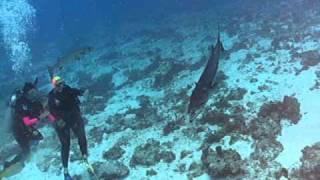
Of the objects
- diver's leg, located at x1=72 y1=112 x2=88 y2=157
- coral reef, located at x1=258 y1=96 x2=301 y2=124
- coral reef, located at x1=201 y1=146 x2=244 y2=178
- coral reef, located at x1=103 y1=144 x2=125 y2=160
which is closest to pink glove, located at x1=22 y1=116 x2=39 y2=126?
diver's leg, located at x1=72 y1=112 x2=88 y2=157

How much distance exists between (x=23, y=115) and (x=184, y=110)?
211 inches

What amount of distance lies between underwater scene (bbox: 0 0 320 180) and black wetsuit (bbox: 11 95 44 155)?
0.03 metres

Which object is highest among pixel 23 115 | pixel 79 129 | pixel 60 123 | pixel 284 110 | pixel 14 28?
pixel 14 28

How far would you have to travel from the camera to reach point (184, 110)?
45.9ft

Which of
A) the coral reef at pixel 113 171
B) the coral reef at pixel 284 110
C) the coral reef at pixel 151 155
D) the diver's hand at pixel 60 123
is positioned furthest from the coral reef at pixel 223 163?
the diver's hand at pixel 60 123

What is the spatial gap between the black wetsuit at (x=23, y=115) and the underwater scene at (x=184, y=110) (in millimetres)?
25

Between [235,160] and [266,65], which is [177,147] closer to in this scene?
[235,160]

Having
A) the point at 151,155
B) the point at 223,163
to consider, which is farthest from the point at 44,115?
the point at 223,163

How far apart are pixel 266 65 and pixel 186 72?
345 centimetres

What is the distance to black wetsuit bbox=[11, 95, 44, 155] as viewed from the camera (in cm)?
1037

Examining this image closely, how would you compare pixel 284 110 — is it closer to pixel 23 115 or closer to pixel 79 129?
pixel 79 129

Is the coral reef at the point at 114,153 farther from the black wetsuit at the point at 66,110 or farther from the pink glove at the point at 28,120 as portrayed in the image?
the pink glove at the point at 28,120

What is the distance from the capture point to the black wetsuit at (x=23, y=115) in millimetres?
10367

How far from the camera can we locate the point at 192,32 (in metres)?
25.8
